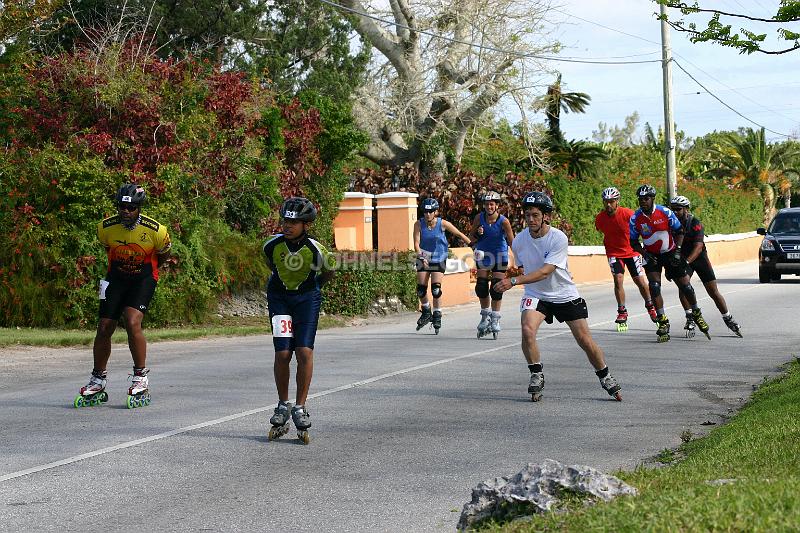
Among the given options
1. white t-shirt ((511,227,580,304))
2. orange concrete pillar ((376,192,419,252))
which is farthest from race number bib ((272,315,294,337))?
orange concrete pillar ((376,192,419,252))

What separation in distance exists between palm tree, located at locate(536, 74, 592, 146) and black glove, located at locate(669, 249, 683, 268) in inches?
671

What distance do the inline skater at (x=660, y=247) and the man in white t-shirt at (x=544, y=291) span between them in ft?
17.2

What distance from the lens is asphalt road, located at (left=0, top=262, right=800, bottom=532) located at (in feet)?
21.7

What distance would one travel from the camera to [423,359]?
1416 cm

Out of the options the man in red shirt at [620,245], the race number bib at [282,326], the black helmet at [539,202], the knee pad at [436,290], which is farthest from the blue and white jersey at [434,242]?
the race number bib at [282,326]

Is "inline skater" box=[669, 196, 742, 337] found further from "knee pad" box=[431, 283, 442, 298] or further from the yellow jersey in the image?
the yellow jersey

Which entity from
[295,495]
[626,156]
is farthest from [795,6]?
[626,156]

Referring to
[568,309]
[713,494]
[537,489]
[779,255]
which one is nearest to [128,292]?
[568,309]

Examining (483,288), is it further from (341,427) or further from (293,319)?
(293,319)

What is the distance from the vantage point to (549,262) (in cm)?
1055

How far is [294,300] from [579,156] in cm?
3251

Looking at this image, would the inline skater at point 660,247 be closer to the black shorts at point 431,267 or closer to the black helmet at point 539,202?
the black shorts at point 431,267

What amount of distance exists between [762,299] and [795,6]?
1477 centimetres

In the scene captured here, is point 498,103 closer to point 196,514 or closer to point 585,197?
point 585,197
